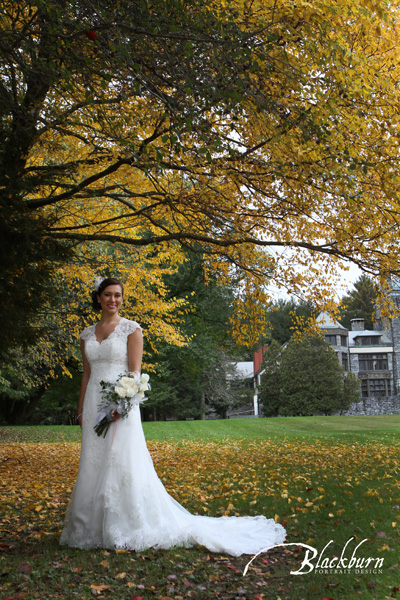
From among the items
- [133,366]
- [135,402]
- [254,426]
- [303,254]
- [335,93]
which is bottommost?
[254,426]

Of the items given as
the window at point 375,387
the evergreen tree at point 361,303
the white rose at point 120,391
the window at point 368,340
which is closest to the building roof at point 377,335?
the window at point 368,340

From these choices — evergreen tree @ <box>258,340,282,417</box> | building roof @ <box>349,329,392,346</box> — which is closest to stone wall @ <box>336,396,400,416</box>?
building roof @ <box>349,329,392,346</box>

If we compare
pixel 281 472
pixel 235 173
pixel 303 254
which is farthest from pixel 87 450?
pixel 303 254

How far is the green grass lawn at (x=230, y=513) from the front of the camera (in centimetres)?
373

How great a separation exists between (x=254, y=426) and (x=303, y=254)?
50.8 ft

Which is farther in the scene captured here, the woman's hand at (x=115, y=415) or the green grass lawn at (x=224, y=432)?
the green grass lawn at (x=224, y=432)

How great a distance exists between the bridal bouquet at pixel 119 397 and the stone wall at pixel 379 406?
43.4 meters

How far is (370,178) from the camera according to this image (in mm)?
7801

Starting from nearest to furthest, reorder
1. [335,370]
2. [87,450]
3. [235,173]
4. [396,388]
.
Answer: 1. [87,450]
2. [235,173]
3. [335,370]
4. [396,388]

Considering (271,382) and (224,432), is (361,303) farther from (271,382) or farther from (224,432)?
(224,432)

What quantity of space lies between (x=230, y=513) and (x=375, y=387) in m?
47.9

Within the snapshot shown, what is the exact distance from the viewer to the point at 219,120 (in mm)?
6617

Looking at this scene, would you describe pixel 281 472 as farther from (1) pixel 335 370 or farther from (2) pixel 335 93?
(1) pixel 335 370

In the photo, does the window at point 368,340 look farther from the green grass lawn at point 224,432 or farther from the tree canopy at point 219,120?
the tree canopy at point 219,120
